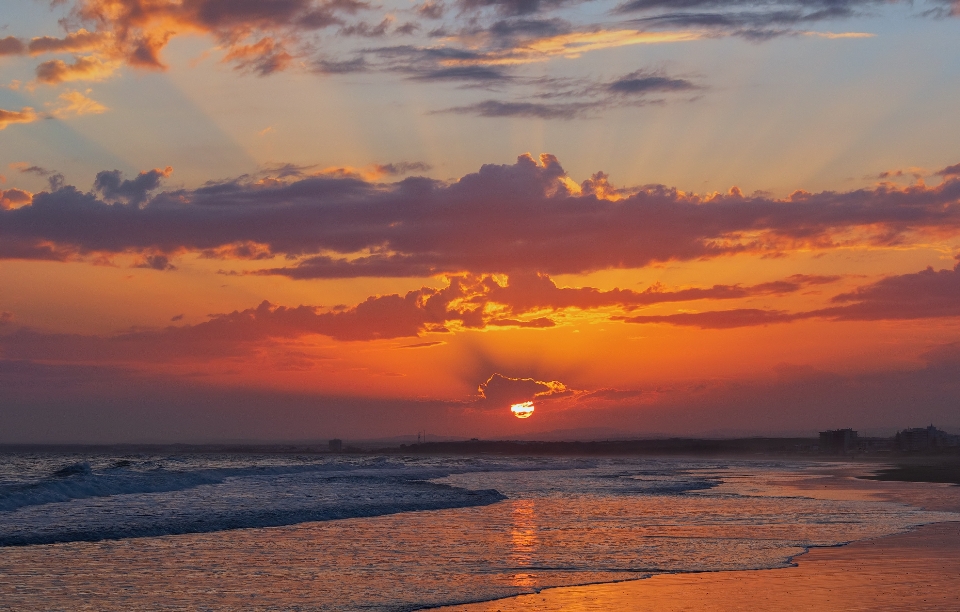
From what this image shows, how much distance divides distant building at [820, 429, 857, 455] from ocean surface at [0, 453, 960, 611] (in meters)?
123

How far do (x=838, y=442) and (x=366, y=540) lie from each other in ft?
499

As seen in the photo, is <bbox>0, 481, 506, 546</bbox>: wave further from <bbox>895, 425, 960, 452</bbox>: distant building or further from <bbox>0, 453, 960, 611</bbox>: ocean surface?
<bbox>895, 425, 960, 452</bbox>: distant building

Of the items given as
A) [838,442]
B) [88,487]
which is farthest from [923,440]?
[88,487]

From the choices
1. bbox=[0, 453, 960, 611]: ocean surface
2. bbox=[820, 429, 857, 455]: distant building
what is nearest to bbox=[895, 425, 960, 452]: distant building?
bbox=[820, 429, 857, 455]: distant building

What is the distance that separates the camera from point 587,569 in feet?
63.0

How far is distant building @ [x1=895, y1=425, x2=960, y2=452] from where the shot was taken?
148 metres

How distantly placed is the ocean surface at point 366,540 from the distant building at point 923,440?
118 m

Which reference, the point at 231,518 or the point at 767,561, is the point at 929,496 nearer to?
the point at 767,561

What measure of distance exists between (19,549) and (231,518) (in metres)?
7.92

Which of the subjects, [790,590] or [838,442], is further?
[838,442]

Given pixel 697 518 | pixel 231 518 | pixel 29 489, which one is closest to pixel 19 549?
pixel 231 518

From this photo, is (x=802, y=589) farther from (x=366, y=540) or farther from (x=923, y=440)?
(x=923, y=440)

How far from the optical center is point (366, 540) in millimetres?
24484

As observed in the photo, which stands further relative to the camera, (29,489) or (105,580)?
(29,489)
